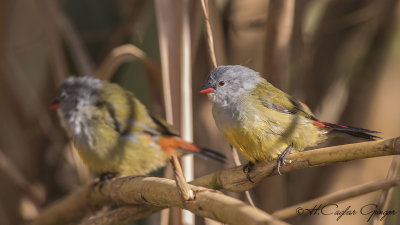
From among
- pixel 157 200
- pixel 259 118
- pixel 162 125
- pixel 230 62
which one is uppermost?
pixel 230 62

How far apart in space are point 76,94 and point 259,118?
5.54 ft

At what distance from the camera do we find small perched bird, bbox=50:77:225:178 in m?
3.48

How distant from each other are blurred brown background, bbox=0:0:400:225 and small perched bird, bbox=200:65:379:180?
0.16 metres

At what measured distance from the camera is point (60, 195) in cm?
452

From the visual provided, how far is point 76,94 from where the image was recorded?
12.1ft

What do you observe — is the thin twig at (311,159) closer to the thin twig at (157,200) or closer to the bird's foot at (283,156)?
the bird's foot at (283,156)

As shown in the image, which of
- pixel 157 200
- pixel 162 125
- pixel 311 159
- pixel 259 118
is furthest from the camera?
pixel 162 125

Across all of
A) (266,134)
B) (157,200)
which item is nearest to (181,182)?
(157,200)

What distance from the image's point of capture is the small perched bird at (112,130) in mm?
3482

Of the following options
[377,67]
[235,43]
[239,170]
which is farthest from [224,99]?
[377,67]

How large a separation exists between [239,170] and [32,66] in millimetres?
3482

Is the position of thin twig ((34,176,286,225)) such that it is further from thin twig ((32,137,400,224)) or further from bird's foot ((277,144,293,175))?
bird's foot ((277,144,293,175))

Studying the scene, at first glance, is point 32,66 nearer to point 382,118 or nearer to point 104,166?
point 104,166

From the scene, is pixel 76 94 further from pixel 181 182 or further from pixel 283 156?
pixel 181 182
